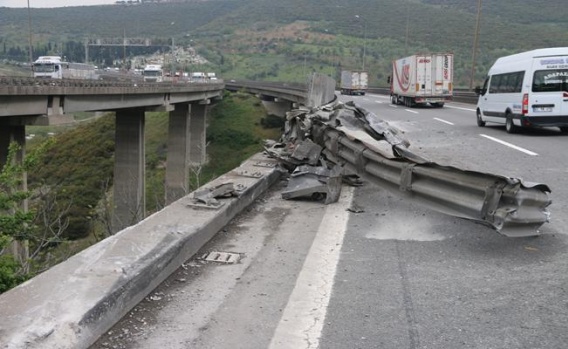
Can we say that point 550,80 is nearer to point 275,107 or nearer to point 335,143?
point 335,143

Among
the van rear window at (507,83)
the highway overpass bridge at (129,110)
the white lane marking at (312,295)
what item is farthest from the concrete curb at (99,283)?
the van rear window at (507,83)

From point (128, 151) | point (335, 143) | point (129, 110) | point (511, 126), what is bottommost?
point (128, 151)

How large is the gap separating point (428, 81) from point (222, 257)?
2956cm

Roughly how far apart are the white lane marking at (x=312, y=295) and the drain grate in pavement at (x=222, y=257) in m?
0.60

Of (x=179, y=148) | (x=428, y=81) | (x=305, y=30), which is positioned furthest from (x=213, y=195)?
(x=305, y=30)

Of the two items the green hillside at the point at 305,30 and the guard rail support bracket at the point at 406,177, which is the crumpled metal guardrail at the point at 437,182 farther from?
the green hillside at the point at 305,30

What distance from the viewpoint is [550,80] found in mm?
15820

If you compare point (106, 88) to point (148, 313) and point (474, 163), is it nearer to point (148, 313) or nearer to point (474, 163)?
point (474, 163)

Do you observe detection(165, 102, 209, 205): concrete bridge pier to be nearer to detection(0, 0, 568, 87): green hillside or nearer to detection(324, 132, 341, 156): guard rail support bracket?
detection(324, 132, 341, 156): guard rail support bracket

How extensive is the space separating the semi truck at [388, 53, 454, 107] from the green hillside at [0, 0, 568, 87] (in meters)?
53.5

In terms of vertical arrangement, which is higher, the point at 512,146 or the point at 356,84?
the point at 356,84

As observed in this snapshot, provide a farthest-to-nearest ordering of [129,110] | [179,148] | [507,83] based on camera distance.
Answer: [179,148], [129,110], [507,83]

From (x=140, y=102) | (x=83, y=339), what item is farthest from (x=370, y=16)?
(x=83, y=339)

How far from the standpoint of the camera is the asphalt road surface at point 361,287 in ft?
11.8
